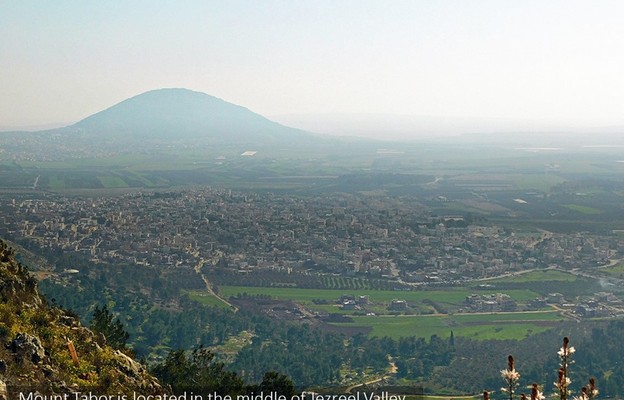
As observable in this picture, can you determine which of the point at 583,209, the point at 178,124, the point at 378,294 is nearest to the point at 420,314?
the point at 378,294

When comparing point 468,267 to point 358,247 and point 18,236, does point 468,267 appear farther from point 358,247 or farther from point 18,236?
point 18,236

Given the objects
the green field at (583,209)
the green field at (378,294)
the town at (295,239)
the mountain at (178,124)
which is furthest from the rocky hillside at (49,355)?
the mountain at (178,124)

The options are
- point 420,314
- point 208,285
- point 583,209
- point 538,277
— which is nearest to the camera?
point 420,314

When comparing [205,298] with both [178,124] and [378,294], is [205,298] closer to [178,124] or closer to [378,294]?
[378,294]

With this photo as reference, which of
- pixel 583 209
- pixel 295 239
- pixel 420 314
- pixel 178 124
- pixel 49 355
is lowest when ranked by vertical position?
pixel 420 314

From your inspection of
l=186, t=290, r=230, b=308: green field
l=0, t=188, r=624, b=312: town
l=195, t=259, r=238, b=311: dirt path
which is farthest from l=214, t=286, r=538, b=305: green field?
l=0, t=188, r=624, b=312: town

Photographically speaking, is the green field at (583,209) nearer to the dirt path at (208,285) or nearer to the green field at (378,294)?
the green field at (378,294)

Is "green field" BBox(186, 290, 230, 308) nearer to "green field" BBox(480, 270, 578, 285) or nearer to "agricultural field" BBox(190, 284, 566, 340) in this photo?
"agricultural field" BBox(190, 284, 566, 340)
